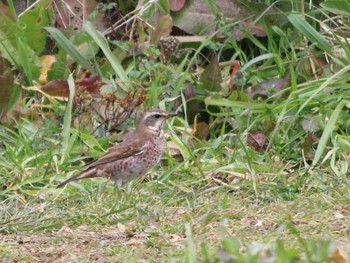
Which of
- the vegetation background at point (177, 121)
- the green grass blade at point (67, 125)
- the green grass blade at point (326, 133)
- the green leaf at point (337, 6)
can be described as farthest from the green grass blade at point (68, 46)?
the green grass blade at point (326, 133)

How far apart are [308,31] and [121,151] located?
1.99 m

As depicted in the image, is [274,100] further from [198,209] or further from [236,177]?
[198,209]

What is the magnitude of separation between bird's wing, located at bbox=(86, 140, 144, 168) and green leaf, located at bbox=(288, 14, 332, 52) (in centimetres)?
174

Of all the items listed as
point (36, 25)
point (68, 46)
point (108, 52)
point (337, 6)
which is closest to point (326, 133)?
point (337, 6)

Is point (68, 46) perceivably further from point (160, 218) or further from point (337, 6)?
point (160, 218)

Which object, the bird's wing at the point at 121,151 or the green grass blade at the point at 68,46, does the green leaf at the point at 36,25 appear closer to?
the green grass blade at the point at 68,46

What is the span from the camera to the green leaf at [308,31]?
9.64 metres

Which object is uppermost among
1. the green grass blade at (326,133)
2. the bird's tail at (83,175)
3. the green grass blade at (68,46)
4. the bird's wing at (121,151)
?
the green grass blade at (68,46)

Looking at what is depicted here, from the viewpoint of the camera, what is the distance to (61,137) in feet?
30.2

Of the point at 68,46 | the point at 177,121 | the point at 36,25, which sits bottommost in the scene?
the point at 177,121

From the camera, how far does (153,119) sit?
904 cm

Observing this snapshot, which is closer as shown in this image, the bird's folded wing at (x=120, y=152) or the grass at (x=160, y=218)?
the grass at (x=160, y=218)

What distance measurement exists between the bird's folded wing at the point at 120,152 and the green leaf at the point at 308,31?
178 centimetres

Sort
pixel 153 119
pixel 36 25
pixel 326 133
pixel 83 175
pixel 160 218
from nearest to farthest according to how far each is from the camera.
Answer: pixel 160 218, pixel 83 175, pixel 326 133, pixel 153 119, pixel 36 25
